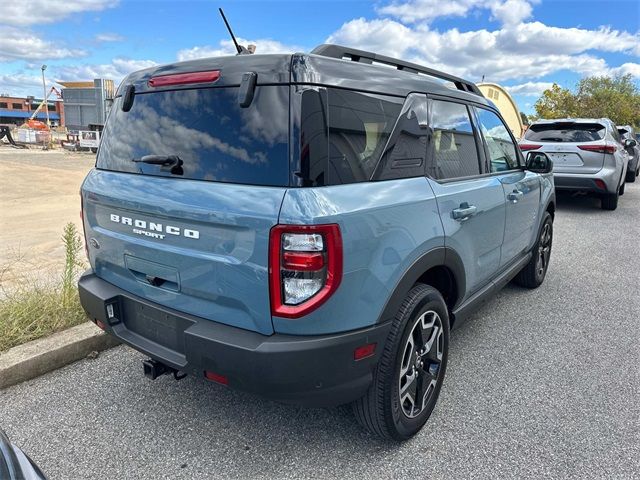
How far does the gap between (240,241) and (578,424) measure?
7.22ft

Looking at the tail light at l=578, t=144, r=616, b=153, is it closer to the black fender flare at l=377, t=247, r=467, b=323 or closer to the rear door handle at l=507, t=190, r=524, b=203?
the rear door handle at l=507, t=190, r=524, b=203

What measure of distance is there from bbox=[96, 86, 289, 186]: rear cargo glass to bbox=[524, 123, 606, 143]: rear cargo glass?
8.61 metres

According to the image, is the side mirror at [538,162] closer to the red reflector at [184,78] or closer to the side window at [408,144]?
the side window at [408,144]

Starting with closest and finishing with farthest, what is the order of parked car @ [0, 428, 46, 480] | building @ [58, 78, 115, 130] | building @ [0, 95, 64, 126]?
parked car @ [0, 428, 46, 480]
building @ [58, 78, 115, 130]
building @ [0, 95, 64, 126]

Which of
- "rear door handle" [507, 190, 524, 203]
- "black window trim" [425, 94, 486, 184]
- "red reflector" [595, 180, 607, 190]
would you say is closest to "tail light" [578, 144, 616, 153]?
"red reflector" [595, 180, 607, 190]

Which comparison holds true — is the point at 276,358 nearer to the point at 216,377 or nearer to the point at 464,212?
the point at 216,377

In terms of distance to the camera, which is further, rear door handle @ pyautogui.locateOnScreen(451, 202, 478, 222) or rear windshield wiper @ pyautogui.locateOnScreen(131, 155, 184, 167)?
rear door handle @ pyautogui.locateOnScreen(451, 202, 478, 222)

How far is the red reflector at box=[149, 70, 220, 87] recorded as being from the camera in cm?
225

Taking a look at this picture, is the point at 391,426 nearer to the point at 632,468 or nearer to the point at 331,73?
the point at 632,468

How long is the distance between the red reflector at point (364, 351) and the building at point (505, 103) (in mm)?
21904

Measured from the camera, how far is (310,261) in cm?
190

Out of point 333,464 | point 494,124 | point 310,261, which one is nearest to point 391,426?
point 333,464

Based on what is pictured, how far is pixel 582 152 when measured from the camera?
28.8 feet

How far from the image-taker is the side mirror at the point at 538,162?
4340mm
